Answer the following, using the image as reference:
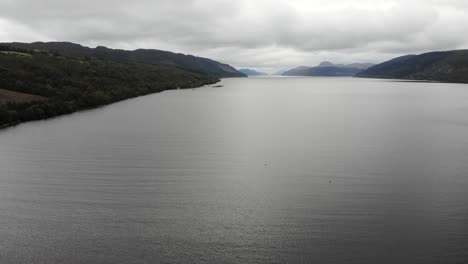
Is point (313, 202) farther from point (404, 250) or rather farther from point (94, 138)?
point (94, 138)

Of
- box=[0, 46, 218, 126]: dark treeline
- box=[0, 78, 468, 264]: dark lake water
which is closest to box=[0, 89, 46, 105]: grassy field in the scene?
box=[0, 46, 218, 126]: dark treeline

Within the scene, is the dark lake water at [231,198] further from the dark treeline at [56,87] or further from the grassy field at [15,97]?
the grassy field at [15,97]

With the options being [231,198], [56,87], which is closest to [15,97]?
[56,87]

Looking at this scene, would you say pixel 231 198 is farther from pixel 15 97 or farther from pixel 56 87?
pixel 56 87

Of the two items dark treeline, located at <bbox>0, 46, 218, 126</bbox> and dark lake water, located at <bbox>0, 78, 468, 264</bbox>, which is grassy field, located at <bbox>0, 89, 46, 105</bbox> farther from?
dark lake water, located at <bbox>0, 78, 468, 264</bbox>

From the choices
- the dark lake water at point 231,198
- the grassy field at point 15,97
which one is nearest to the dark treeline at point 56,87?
the grassy field at point 15,97

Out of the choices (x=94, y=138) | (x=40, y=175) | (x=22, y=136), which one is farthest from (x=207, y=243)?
(x=22, y=136)
